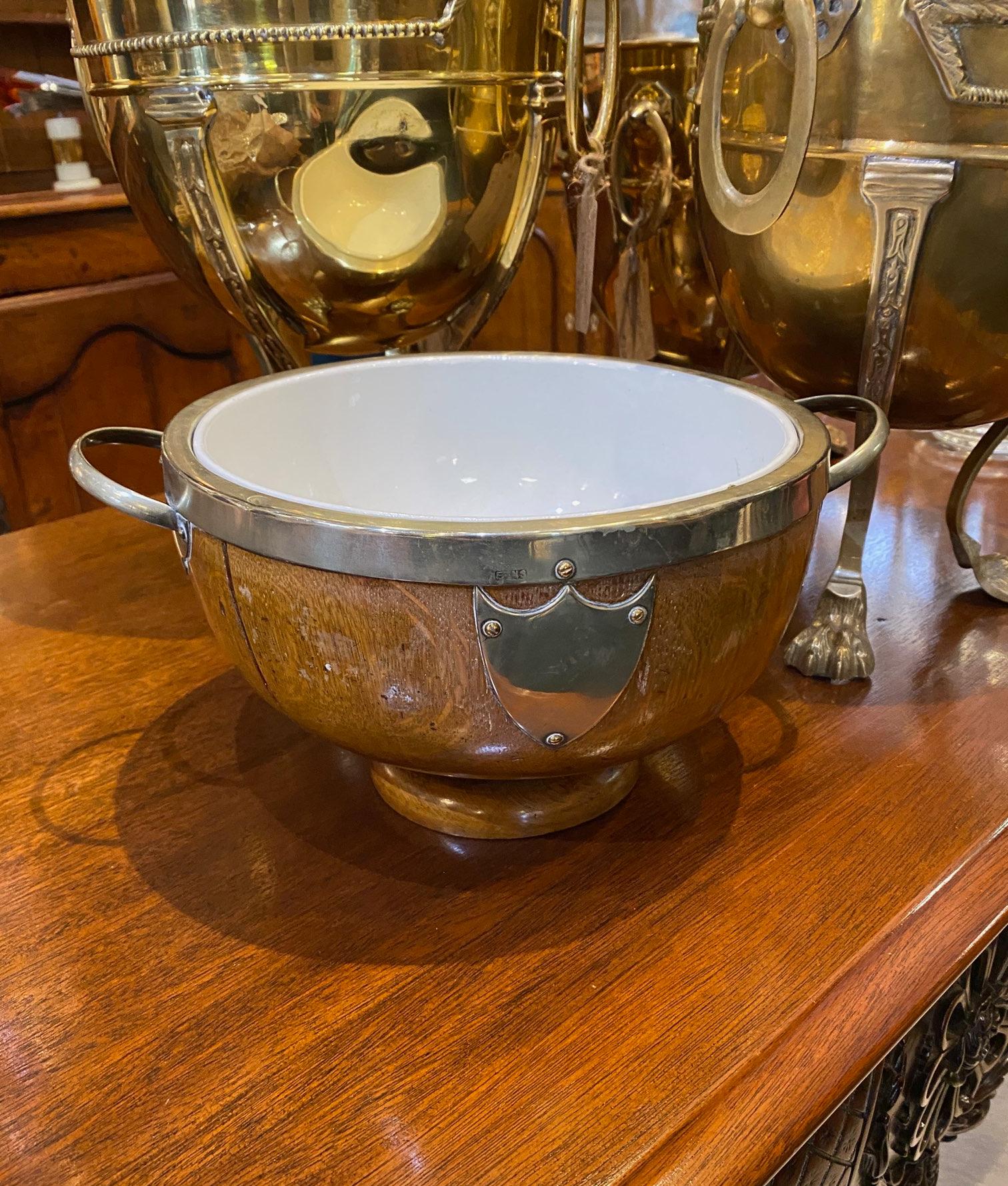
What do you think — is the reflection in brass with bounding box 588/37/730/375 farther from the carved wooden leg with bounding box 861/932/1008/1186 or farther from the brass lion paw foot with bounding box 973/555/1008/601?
the carved wooden leg with bounding box 861/932/1008/1186

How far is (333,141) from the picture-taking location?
507mm

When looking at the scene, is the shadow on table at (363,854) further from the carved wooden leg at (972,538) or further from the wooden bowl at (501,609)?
the carved wooden leg at (972,538)

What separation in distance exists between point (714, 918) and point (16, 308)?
1.05 m

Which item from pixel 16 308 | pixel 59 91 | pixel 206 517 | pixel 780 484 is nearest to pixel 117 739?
pixel 206 517

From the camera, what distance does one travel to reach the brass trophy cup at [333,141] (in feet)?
1.59

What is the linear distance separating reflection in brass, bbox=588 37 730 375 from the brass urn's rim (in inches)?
13.8

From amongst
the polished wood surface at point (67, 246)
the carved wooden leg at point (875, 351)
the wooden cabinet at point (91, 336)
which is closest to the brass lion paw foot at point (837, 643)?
the carved wooden leg at point (875, 351)

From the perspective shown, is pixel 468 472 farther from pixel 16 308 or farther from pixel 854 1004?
pixel 16 308

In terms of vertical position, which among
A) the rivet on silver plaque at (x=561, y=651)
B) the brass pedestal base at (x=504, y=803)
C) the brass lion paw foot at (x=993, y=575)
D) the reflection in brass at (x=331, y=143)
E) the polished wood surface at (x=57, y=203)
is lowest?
the brass lion paw foot at (x=993, y=575)

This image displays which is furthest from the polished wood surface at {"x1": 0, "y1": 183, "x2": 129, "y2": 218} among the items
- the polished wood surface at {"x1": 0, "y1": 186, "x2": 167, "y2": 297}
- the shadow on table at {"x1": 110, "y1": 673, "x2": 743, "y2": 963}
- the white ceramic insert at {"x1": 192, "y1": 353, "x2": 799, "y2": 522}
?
the shadow on table at {"x1": 110, "y1": 673, "x2": 743, "y2": 963}

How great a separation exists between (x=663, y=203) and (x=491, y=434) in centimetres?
29

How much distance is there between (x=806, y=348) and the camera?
18.9 inches

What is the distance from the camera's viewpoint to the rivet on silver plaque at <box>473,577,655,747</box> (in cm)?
28

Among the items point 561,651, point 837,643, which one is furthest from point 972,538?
point 561,651
